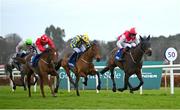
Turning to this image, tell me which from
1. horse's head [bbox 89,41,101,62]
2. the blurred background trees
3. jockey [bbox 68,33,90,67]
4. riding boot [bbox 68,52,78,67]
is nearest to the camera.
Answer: horse's head [bbox 89,41,101,62]

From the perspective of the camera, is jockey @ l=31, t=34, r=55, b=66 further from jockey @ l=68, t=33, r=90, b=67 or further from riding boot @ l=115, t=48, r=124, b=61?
riding boot @ l=115, t=48, r=124, b=61

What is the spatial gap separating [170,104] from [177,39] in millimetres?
50635

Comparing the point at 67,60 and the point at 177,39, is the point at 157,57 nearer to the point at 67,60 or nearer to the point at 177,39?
the point at 177,39

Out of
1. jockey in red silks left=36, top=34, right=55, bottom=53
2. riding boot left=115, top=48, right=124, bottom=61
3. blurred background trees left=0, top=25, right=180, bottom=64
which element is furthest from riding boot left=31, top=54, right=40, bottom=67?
blurred background trees left=0, top=25, right=180, bottom=64

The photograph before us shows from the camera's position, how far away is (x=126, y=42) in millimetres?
17172

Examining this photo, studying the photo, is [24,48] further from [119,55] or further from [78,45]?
[119,55]

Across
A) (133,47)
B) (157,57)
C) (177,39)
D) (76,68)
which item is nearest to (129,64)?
(133,47)

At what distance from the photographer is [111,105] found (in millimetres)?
11961

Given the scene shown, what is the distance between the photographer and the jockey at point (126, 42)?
17.0m

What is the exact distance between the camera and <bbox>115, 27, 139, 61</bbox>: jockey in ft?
55.7

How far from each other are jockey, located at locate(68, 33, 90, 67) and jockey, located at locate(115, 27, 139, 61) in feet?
3.61

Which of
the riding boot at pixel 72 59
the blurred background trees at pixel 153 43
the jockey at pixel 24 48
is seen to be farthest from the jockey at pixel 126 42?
the blurred background trees at pixel 153 43

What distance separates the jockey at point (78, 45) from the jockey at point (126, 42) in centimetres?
110

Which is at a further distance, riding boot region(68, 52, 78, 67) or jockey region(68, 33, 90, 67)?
riding boot region(68, 52, 78, 67)
